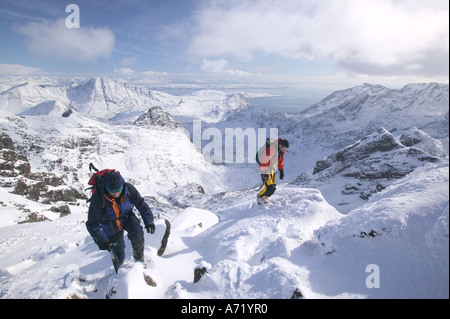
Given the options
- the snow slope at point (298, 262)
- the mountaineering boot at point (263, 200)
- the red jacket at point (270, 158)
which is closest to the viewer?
the snow slope at point (298, 262)

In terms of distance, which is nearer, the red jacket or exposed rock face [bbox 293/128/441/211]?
the red jacket

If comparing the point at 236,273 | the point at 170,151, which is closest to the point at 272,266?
the point at 236,273

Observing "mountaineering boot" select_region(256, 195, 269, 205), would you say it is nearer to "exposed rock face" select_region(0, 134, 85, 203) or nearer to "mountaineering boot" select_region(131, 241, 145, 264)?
"mountaineering boot" select_region(131, 241, 145, 264)

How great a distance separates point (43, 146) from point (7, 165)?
34726 mm

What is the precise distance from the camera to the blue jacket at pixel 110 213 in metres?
5.99

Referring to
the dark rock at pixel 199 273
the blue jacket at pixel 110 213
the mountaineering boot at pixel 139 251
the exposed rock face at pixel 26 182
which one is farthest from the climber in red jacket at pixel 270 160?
the exposed rock face at pixel 26 182

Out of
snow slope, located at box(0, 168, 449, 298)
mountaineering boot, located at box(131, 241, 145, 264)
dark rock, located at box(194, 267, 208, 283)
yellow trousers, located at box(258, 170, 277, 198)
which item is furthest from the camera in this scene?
yellow trousers, located at box(258, 170, 277, 198)

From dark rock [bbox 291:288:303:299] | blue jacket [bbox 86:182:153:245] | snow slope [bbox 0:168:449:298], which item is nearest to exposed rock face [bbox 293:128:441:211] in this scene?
snow slope [bbox 0:168:449:298]

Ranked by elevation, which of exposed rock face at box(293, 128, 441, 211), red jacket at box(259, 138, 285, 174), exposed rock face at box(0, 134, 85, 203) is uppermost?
red jacket at box(259, 138, 285, 174)

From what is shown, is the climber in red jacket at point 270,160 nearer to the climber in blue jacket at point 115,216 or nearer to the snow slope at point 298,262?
the snow slope at point 298,262

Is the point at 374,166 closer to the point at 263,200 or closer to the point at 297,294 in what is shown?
the point at 263,200

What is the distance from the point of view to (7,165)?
6962 centimetres

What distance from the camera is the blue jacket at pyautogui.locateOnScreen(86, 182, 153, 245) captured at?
599 centimetres
